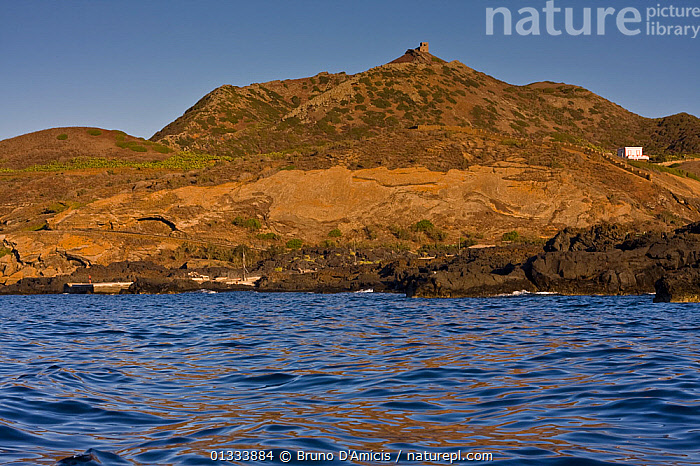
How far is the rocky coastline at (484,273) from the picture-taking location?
29219mm

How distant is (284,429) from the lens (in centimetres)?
772

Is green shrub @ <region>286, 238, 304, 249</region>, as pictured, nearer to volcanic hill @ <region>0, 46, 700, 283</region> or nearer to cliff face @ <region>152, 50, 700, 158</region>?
volcanic hill @ <region>0, 46, 700, 283</region>

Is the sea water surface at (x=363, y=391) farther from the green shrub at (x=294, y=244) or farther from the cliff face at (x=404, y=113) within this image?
the cliff face at (x=404, y=113)

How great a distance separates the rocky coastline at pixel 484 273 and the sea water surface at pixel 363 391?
9.58 meters

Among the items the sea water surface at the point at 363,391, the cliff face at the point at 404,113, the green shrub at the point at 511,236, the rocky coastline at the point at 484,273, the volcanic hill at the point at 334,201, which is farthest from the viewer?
the cliff face at the point at 404,113

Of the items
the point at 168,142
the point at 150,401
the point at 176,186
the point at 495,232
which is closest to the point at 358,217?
the point at 495,232

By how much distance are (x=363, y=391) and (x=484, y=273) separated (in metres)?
23.2

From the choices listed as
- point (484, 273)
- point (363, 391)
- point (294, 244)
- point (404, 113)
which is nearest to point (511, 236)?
point (294, 244)

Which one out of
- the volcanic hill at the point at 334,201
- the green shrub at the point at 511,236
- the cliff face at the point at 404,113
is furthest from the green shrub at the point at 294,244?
the cliff face at the point at 404,113

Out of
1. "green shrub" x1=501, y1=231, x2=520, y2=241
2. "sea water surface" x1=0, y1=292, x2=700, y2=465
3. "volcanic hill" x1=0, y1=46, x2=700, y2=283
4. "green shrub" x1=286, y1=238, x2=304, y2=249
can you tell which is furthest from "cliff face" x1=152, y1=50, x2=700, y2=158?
"sea water surface" x1=0, y1=292, x2=700, y2=465

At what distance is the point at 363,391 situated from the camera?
9.91 meters

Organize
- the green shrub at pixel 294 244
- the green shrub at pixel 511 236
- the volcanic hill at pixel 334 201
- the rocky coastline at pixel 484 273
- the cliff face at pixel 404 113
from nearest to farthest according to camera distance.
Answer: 1. the rocky coastline at pixel 484 273
2. the volcanic hill at pixel 334 201
3. the green shrub at pixel 511 236
4. the green shrub at pixel 294 244
5. the cliff face at pixel 404 113

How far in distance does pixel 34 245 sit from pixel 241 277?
1780cm

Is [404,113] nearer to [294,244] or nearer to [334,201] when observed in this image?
[334,201]
